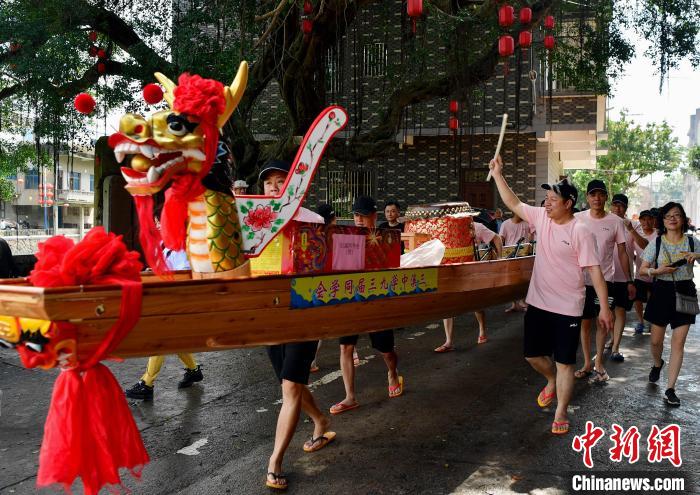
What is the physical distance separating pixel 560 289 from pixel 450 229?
5.37 feet

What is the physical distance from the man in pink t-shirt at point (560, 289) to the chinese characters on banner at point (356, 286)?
926 mm

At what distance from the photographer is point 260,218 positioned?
144 inches

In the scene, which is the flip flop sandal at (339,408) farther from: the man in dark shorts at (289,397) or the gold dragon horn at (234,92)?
the gold dragon horn at (234,92)

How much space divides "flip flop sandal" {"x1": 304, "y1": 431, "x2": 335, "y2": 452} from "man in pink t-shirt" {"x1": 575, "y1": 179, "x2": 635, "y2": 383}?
3168 millimetres

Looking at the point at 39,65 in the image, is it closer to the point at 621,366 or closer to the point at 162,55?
the point at 162,55

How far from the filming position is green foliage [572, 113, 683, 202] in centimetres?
3947

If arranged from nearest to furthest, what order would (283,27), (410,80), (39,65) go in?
1. (39,65)
2. (283,27)
3. (410,80)

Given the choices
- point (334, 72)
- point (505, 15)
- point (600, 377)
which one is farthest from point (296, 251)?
point (334, 72)

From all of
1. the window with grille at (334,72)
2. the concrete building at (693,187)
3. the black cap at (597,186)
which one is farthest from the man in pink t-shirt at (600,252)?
the concrete building at (693,187)

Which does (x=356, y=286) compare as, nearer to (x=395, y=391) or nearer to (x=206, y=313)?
(x=206, y=313)

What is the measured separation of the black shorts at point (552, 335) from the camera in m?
4.56

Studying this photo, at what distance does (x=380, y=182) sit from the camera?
20031 millimetres

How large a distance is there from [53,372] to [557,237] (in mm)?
5452

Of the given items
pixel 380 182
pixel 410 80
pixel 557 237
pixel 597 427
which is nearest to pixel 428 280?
pixel 557 237
